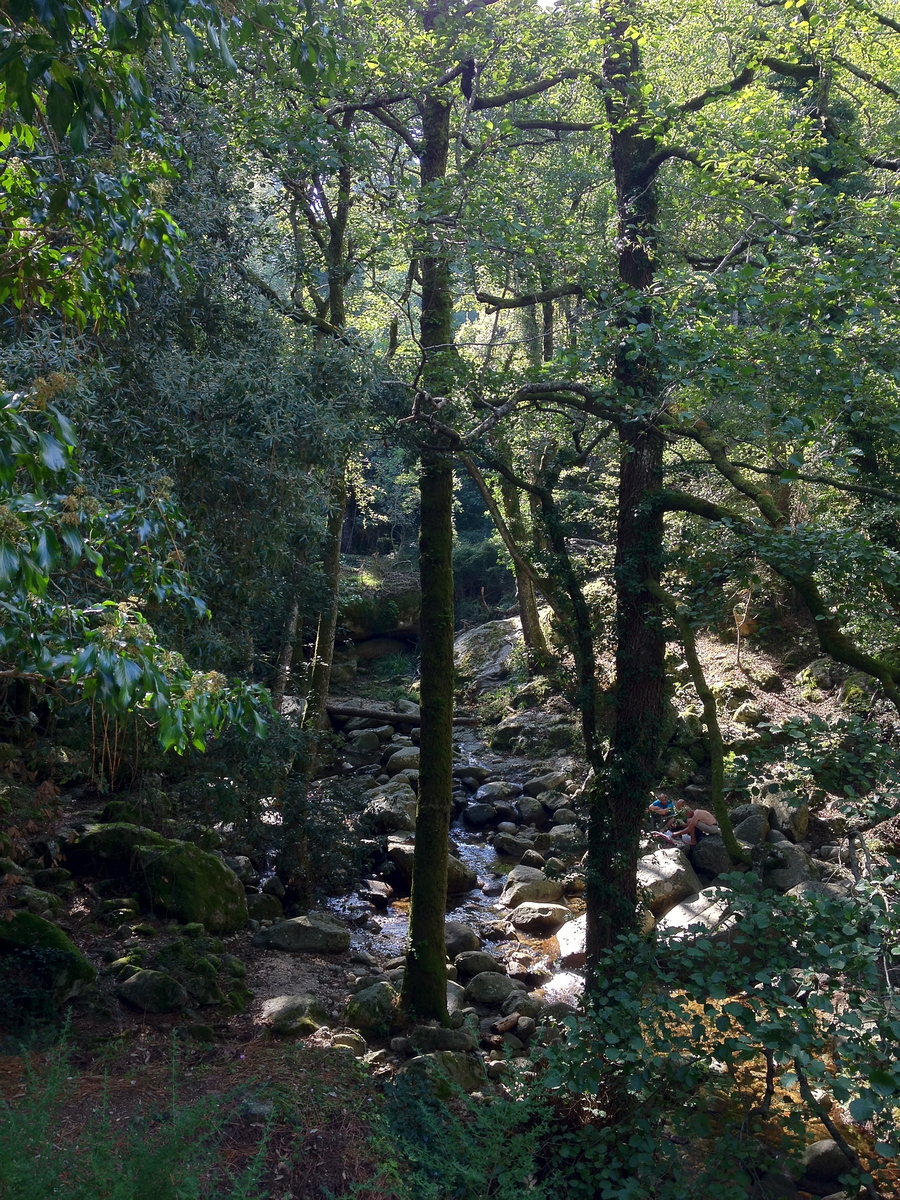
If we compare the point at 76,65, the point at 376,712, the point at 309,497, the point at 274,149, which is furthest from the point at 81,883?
the point at 376,712

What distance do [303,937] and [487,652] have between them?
13.3 meters

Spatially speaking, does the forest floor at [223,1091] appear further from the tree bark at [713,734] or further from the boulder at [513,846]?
the boulder at [513,846]

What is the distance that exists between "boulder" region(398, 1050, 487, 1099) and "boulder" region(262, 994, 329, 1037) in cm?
93

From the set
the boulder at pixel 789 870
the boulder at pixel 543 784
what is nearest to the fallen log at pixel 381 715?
the boulder at pixel 543 784

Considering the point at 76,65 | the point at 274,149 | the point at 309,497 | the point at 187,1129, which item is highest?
the point at 274,149

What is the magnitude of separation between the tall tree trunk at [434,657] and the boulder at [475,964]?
5.34 ft

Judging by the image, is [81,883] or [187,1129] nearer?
[187,1129]

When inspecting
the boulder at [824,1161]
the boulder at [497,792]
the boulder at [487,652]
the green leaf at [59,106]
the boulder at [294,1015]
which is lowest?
the boulder at [824,1161]

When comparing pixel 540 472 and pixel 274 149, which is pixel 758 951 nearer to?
pixel 540 472

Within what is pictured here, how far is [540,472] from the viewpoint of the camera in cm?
883

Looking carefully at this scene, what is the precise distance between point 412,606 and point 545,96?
13774 millimetres

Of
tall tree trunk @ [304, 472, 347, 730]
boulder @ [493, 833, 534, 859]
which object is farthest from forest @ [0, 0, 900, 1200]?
boulder @ [493, 833, 534, 859]

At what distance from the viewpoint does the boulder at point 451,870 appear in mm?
11641

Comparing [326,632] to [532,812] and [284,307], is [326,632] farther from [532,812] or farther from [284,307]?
[284,307]
